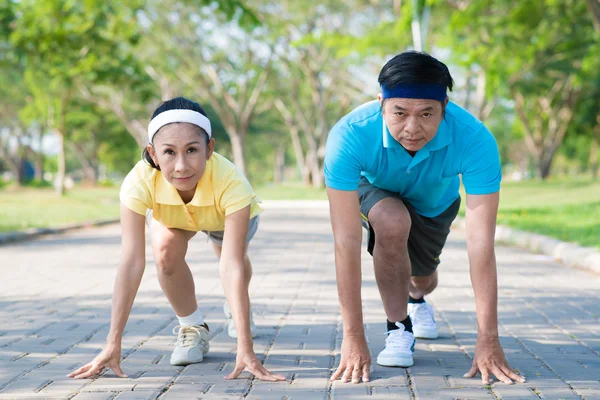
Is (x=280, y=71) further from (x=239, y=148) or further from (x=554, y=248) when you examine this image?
(x=554, y=248)

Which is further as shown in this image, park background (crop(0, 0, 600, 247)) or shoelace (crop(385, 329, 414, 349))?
park background (crop(0, 0, 600, 247))

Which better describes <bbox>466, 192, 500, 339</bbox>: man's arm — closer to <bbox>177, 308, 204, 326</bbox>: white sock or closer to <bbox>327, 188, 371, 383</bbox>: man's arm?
<bbox>327, 188, 371, 383</bbox>: man's arm

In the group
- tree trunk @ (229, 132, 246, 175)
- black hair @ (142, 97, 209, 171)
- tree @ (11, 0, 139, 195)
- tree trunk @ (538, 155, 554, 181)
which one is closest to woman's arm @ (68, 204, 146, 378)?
black hair @ (142, 97, 209, 171)

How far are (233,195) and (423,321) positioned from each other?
1.61 meters

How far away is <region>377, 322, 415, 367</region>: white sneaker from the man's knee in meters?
0.46

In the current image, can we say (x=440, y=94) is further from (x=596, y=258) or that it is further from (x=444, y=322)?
(x=596, y=258)

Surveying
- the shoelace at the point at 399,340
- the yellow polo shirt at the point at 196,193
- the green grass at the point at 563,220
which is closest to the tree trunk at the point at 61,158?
the green grass at the point at 563,220

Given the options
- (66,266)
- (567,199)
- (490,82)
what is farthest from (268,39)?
(66,266)

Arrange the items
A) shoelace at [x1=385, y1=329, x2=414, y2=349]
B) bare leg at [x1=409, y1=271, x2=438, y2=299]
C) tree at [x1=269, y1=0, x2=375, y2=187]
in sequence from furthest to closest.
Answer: tree at [x1=269, y1=0, x2=375, y2=187], bare leg at [x1=409, y1=271, x2=438, y2=299], shoelace at [x1=385, y1=329, x2=414, y2=349]

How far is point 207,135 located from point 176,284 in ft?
2.86

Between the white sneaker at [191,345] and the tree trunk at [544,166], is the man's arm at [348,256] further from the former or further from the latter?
the tree trunk at [544,166]

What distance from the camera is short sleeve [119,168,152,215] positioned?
4008mm

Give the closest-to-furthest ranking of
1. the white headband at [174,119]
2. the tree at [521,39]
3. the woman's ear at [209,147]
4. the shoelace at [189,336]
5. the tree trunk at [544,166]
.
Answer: the white headband at [174,119]
the woman's ear at [209,147]
the shoelace at [189,336]
the tree at [521,39]
the tree trunk at [544,166]

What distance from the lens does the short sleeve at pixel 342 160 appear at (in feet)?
12.6
